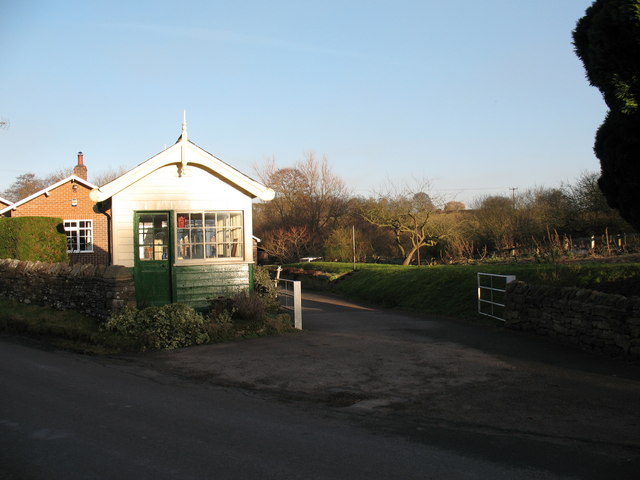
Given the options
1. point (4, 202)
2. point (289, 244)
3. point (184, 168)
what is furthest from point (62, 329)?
point (289, 244)

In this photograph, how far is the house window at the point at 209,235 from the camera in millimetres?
13578

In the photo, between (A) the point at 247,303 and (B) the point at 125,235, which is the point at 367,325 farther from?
(B) the point at 125,235

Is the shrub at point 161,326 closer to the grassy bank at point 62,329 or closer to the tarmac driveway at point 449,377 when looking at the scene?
the grassy bank at point 62,329

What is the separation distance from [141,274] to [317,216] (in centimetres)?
3232

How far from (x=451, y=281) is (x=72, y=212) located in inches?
869

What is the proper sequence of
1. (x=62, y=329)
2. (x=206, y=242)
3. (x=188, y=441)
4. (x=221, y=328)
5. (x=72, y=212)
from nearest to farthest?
(x=188, y=441)
(x=221, y=328)
(x=62, y=329)
(x=206, y=242)
(x=72, y=212)

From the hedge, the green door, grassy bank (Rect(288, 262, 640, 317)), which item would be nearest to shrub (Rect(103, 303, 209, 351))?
the green door

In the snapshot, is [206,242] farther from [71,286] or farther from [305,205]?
[305,205]

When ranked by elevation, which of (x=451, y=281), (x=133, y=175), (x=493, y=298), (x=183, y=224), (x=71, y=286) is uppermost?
(x=133, y=175)

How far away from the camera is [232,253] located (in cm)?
1408

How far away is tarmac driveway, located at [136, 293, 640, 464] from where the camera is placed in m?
6.21

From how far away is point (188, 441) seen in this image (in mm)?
5574

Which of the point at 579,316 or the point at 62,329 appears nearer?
the point at 579,316

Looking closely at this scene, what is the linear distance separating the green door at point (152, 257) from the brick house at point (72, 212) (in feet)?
62.1
